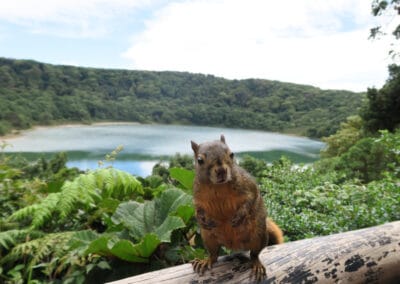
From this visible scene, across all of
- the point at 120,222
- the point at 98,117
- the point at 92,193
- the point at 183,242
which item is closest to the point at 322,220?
the point at 183,242

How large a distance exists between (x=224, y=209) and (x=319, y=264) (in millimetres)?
548

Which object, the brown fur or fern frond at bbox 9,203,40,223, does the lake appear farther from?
the brown fur

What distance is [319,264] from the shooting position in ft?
4.61

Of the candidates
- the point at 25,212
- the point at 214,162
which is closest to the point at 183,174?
the point at 25,212

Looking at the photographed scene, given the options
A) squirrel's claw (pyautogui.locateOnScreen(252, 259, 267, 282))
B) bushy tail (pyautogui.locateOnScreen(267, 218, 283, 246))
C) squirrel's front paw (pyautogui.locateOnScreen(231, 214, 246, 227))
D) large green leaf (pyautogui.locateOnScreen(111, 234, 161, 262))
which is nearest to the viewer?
squirrel's front paw (pyautogui.locateOnScreen(231, 214, 246, 227))

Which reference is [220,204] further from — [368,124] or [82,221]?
[368,124]

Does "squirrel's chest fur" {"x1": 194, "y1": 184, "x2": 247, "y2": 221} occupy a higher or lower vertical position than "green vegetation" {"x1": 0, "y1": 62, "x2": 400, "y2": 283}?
higher

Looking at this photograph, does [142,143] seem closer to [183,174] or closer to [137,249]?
[183,174]

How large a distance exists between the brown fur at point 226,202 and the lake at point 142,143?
7.78m

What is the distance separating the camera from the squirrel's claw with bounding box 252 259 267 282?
1288mm

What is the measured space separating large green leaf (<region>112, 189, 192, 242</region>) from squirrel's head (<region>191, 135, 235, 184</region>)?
2.71 feet

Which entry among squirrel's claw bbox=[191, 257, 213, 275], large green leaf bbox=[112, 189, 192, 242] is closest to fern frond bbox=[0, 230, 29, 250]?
large green leaf bbox=[112, 189, 192, 242]

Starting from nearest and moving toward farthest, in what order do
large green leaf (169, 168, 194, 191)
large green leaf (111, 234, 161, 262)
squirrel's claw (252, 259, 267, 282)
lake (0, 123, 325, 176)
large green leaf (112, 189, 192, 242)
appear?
squirrel's claw (252, 259, 267, 282) → large green leaf (111, 234, 161, 262) → large green leaf (112, 189, 192, 242) → large green leaf (169, 168, 194, 191) → lake (0, 123, 325, 176)

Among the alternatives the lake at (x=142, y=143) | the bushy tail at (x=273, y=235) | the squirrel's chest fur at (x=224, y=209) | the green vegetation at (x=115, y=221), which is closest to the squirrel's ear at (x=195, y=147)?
the squirrel's chest fur at (x=224, y=209)
